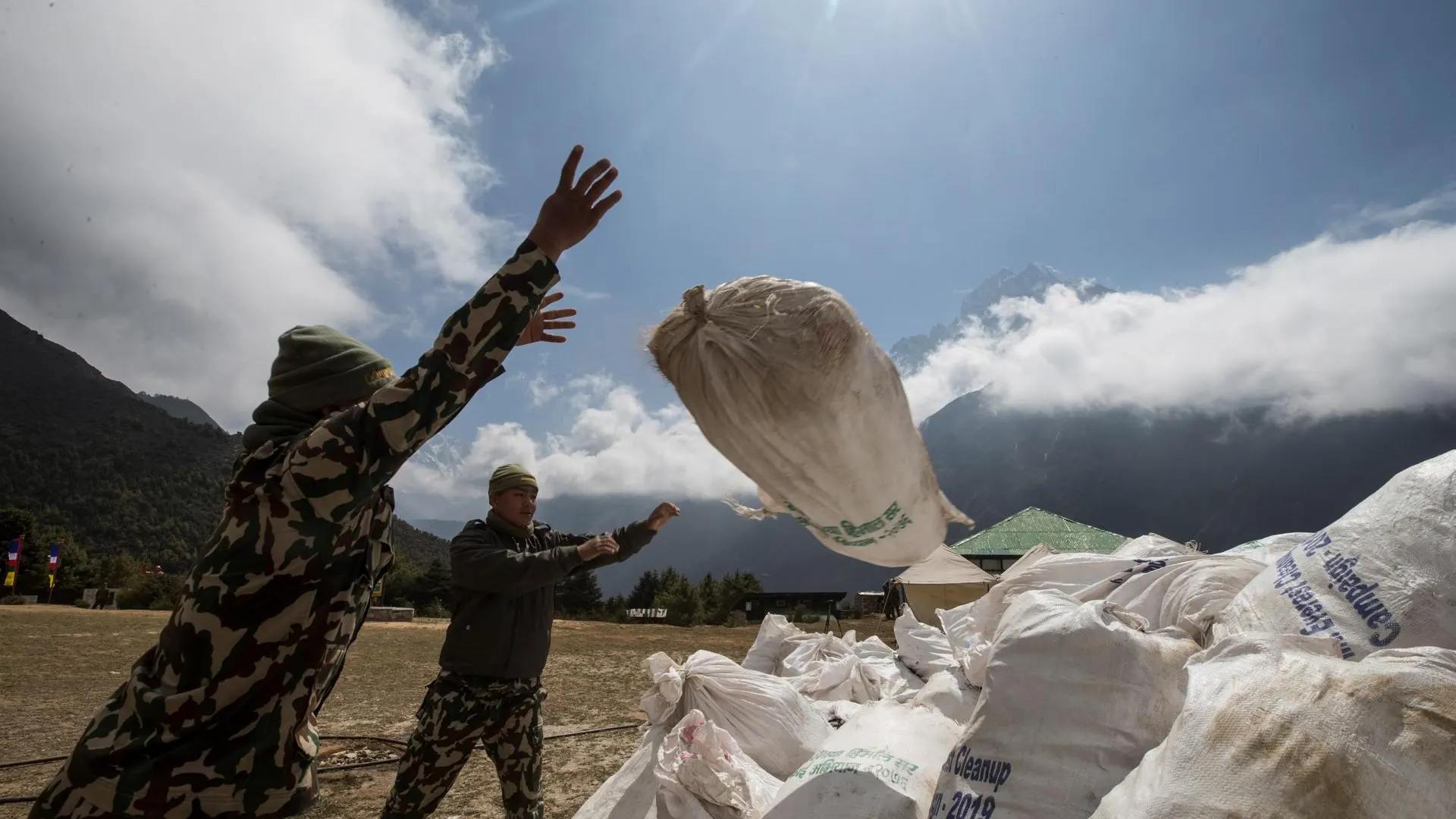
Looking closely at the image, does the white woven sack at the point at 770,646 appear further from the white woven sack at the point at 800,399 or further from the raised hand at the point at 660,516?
the white woven sack at the point at 800,399

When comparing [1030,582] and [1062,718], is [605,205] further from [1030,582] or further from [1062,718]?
[1030,582]

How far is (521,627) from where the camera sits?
93.1 inches

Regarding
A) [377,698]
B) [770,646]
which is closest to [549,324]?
[770,646]

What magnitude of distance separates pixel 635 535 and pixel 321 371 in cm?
142

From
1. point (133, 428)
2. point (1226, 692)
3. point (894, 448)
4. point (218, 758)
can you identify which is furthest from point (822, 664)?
point (133, 428)

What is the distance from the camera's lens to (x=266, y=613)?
106 cm

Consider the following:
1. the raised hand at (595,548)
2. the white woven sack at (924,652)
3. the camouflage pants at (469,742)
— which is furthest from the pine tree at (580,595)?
the raised hand at (595,548)

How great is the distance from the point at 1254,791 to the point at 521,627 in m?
2.01

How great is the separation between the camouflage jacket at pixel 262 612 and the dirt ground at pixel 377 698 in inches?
88.6

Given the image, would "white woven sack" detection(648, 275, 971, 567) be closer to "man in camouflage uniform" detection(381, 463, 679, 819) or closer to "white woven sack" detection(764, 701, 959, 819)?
"white woven sack" detection(764, 701, 959, 819)

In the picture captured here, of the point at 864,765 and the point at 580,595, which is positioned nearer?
the point at 864,765

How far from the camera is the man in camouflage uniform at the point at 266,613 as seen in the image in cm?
102

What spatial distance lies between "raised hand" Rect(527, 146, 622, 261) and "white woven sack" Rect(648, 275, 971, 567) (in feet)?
1.83

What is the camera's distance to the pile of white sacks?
998mm
